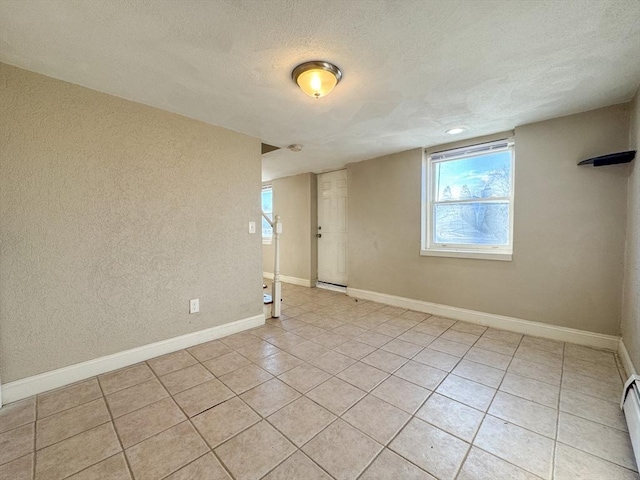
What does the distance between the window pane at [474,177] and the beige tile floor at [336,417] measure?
1655mm

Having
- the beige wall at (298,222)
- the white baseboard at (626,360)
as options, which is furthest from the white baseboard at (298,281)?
the white baseboard at (626,360)

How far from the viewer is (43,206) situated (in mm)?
1788

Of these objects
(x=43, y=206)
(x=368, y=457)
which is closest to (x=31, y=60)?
(x=43, y=206)

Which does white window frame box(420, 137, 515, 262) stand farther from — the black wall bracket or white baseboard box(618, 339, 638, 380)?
white baseboard box(618, 339, 638, 380)

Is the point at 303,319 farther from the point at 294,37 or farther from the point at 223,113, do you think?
the point at 294,37

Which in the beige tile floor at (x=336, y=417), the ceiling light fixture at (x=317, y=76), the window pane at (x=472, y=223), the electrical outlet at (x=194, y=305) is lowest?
the beige tile floor at (x=336, y=417)

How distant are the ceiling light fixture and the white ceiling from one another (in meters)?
0.05

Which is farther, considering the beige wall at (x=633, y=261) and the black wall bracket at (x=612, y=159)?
the black wall bracket at (x=612, y=159)

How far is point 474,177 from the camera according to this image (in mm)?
3150

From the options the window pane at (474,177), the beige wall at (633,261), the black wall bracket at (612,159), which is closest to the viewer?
the beige wall at (633,261)

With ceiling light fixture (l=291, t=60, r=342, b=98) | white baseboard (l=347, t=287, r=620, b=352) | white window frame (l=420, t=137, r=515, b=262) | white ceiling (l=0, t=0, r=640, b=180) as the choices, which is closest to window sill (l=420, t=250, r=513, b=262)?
white window frame (l=420, t=137, r=515, b=262)

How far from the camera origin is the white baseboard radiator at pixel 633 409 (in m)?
1.25

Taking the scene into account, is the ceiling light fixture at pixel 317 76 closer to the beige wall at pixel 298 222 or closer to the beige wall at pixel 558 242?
the beige wall at pixel 558 242

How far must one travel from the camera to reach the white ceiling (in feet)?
4.23
